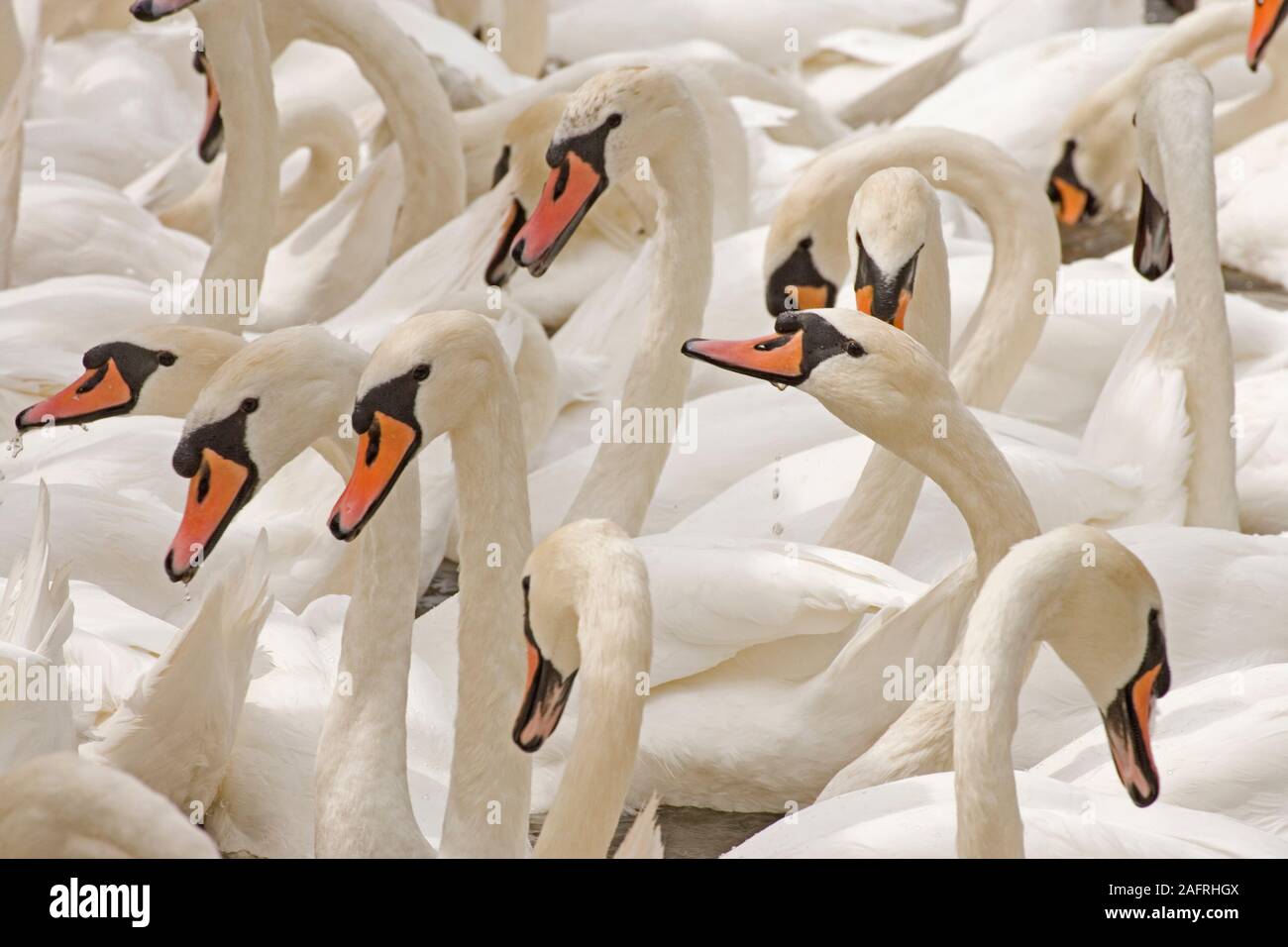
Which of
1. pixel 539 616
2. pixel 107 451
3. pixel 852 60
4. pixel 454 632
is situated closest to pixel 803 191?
pixel 454 632

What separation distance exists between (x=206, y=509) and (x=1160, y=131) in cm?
249

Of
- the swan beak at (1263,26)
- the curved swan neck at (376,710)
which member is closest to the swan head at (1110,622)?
the curved swan neck at (376,710)

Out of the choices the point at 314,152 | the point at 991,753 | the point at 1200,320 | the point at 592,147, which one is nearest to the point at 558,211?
the point at 592,147

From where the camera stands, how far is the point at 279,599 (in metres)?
4.65

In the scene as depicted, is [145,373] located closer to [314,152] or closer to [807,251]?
[807,251]

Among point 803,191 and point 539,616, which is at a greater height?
point 803,191

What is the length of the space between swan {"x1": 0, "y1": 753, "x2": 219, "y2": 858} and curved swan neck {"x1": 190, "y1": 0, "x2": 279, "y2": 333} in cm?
293

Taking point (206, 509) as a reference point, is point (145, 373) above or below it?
above

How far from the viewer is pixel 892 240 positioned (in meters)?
4.29

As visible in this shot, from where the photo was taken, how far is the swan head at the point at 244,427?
358cm

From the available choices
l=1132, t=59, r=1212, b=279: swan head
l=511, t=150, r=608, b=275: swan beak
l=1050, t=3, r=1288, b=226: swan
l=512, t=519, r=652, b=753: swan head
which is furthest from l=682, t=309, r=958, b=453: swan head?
l=1050, t=3, r=1288, b=226: swan

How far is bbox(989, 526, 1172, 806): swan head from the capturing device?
3.14 meters

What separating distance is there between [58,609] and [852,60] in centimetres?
617
